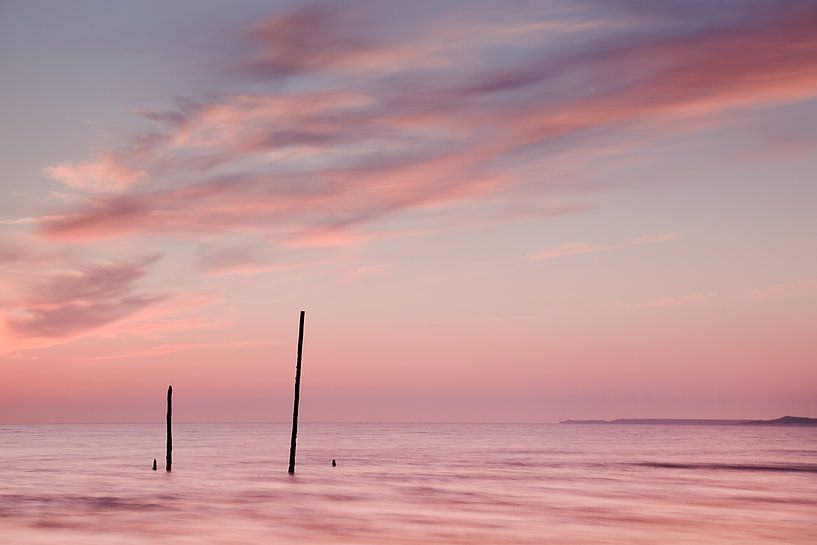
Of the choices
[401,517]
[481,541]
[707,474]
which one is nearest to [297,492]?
[401,517]

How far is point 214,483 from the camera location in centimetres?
5038

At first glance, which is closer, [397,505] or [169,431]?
[397,505]

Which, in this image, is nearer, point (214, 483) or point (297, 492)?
point (297, 492)

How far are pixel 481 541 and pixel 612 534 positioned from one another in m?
5.17

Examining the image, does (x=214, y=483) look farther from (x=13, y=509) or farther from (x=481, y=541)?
(x=481, y=541)

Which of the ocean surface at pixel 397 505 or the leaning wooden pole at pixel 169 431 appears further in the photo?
the leaning wooden pole at pixel 169 431

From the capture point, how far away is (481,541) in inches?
1102

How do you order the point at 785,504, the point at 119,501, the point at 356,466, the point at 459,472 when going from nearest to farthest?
the point at 119,501 < the point at 785,504 < the point at 459,472 < the point at 356,466

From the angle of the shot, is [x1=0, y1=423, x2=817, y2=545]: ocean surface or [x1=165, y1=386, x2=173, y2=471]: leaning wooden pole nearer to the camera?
[x1=0, y1=423, x2=817, y2=545]: ocean surface

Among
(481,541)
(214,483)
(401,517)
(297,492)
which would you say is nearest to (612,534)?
(481,541)

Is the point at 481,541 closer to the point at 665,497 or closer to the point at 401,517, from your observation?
the point at 401,517

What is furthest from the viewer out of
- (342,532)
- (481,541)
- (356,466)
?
(356,466)

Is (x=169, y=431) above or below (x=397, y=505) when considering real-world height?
above

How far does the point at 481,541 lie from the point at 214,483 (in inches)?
1043
